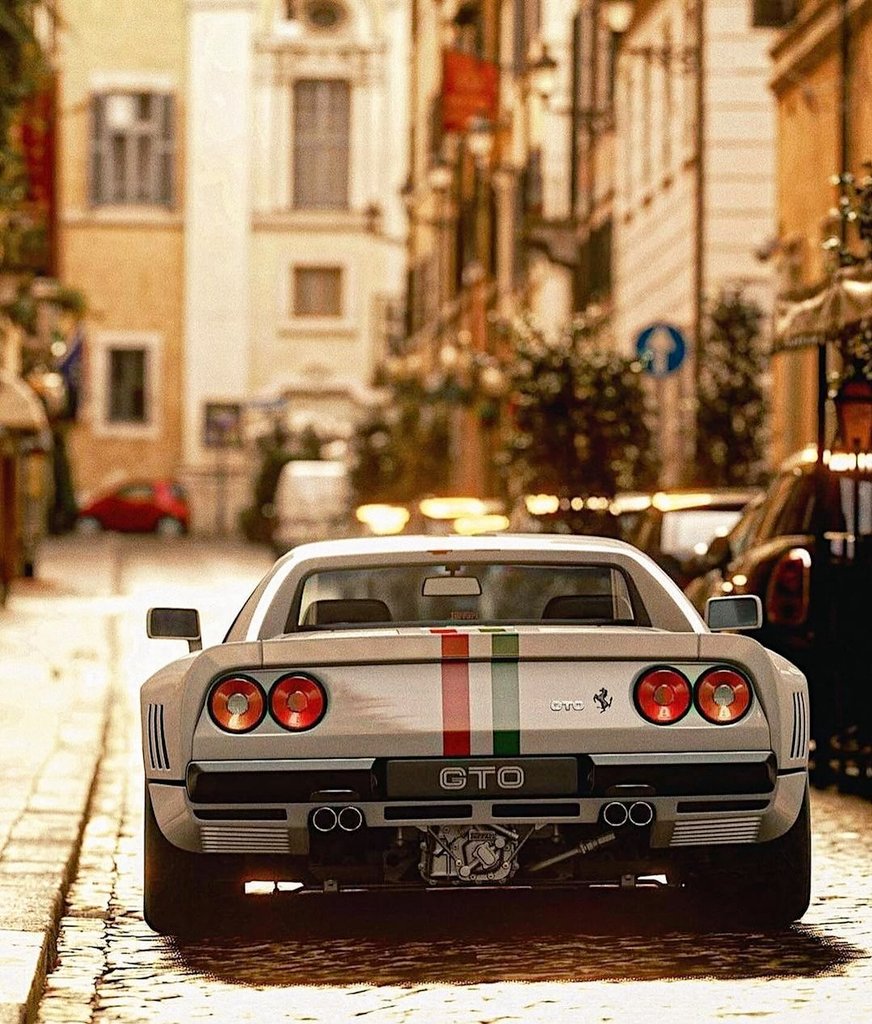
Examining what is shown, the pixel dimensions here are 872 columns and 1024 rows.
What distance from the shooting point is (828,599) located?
15.0m

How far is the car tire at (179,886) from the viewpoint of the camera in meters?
9.41

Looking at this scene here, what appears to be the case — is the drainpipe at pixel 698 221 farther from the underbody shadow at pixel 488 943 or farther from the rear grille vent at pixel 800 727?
the rear grille vent at pixel 800 727

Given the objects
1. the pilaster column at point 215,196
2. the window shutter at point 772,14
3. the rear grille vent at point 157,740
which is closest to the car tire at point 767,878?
the rear grille vent at point 157,740

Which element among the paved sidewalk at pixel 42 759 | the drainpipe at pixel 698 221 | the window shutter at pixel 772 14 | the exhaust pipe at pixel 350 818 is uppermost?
the window shutter at pixel 772 14

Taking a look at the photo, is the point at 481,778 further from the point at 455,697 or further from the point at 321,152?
the point at 321,152

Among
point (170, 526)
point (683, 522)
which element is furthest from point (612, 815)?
point (170, 526)

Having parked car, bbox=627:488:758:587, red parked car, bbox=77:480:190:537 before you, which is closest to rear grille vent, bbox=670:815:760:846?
parked car, bbox=627:488:758:587

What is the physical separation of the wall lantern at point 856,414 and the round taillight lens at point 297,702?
621 cm

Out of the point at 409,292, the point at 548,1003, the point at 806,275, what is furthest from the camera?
the point at 409,292

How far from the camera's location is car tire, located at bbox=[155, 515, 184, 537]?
7738 centimetres

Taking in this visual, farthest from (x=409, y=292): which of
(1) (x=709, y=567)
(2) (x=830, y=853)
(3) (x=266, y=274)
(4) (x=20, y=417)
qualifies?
(2) (x=830, y=853)

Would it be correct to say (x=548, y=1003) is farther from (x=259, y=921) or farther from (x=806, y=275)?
(x=806, y=275)

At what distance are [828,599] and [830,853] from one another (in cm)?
315

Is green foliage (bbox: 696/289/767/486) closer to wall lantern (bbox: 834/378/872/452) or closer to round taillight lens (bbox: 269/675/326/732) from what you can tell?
wall lantern (bbox: 834/378/872/452)
